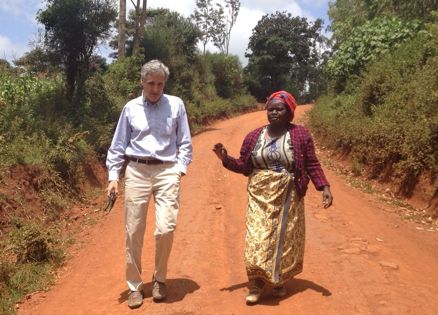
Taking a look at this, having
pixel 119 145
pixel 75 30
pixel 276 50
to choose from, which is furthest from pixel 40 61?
pixel 276 50

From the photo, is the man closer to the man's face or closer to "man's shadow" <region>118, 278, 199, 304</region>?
the man's face

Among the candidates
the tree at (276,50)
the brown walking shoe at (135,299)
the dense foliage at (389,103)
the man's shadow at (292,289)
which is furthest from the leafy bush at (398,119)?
the tree at (276,50)

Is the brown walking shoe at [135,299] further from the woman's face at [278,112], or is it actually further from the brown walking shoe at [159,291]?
the woman's face at [278,112]

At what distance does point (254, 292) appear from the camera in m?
4.24

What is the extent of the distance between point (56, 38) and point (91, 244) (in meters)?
8.99

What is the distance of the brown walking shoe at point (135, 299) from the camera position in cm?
429

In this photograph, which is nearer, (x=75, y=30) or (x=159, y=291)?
(x=159, y=291)

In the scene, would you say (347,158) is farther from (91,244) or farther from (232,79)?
(232,79)

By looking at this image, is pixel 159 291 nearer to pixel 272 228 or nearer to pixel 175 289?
pixel 175 289

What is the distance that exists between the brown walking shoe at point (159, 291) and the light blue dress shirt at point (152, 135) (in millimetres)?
1040

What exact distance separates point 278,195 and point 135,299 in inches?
62.5

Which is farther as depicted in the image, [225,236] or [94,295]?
[225,236]

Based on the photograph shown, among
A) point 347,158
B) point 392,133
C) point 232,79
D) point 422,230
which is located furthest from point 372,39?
point 232,79

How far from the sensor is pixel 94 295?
479 centimetres
